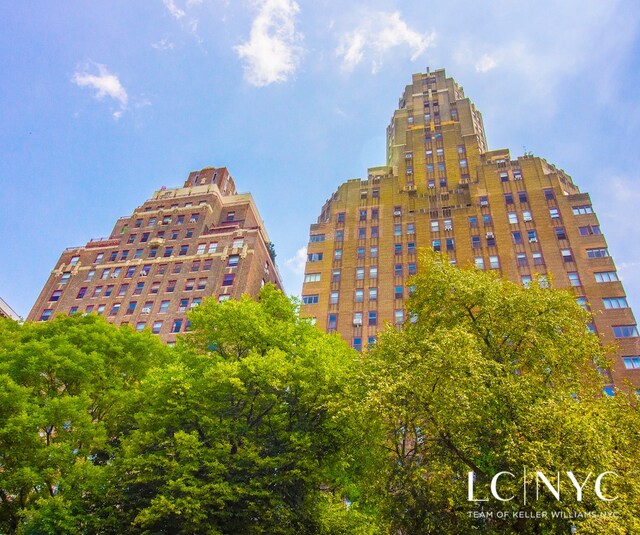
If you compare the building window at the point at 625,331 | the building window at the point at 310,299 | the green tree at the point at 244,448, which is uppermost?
the building window at the point at 310,299

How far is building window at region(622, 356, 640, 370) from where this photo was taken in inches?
1497

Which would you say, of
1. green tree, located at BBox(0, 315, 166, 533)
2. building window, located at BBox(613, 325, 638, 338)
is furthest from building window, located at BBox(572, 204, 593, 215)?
green tree, located at BBox(0, 315, 166, 533)

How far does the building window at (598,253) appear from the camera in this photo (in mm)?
45969

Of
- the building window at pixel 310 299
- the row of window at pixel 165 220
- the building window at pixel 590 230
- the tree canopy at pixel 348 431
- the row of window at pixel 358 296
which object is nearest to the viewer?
the tree canopy at pixel 348 431

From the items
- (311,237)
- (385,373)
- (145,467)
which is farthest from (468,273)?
(311,237)

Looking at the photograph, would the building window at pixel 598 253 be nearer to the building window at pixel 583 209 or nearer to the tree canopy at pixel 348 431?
the building window at pixel 583 209

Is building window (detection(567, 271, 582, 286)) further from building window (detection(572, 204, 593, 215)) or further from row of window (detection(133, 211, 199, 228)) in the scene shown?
row of window (detection(133, 211, 199, 228))

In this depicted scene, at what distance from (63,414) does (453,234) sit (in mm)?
45036

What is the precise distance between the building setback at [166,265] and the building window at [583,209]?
3953cm

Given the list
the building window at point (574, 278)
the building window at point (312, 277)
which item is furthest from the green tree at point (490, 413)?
the building window at point (312, 277)

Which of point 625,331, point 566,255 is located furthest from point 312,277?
A: point 625,331

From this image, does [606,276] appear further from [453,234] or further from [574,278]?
[453,234]

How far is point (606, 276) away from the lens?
146ft

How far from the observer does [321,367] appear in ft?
56.6
